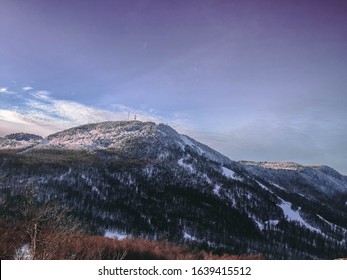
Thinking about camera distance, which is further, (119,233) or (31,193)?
(119,233)
